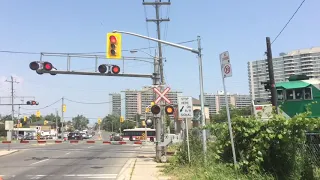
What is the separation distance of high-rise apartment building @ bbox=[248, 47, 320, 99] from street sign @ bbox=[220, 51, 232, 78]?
27562 millimetres

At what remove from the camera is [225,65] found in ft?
33.5

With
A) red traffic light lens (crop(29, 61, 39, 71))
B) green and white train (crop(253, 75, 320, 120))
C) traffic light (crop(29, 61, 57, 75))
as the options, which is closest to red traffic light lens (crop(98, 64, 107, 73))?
traffic light (crop(29, 61, 57, 75))

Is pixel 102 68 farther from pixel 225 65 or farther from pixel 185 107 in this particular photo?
pixel 225 65

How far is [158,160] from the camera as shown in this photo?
20203 millimetres

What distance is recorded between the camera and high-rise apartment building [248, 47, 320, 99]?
40.4 metres

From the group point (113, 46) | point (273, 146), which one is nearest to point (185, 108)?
point (113, 46)

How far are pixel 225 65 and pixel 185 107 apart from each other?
18.4 feet

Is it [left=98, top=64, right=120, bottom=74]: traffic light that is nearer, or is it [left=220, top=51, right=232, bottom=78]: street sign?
[left=220, top=51, right=232, bottom=78]: street sign

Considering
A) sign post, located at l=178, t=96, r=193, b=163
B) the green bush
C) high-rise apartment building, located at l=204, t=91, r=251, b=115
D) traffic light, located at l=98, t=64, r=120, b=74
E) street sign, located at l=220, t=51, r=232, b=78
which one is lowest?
the green bush

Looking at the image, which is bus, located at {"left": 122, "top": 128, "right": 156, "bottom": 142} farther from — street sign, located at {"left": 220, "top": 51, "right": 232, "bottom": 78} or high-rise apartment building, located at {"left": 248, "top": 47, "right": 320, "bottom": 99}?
street sign, located at {"left": 220, "top": 51, "right": 232, "bottom": 78}

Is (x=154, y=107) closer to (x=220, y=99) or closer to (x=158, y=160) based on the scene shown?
(x=158, y=160)

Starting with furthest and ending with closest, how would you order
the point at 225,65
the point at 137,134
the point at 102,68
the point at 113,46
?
→ the point at 137,134 < the point at 102,68 < the point at 113,46 < the point at 225,65

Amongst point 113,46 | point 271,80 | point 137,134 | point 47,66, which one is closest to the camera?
point 113,46

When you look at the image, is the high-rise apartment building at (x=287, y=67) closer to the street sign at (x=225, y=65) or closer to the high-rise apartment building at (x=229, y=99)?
the street sign at (x=225, y=65)
